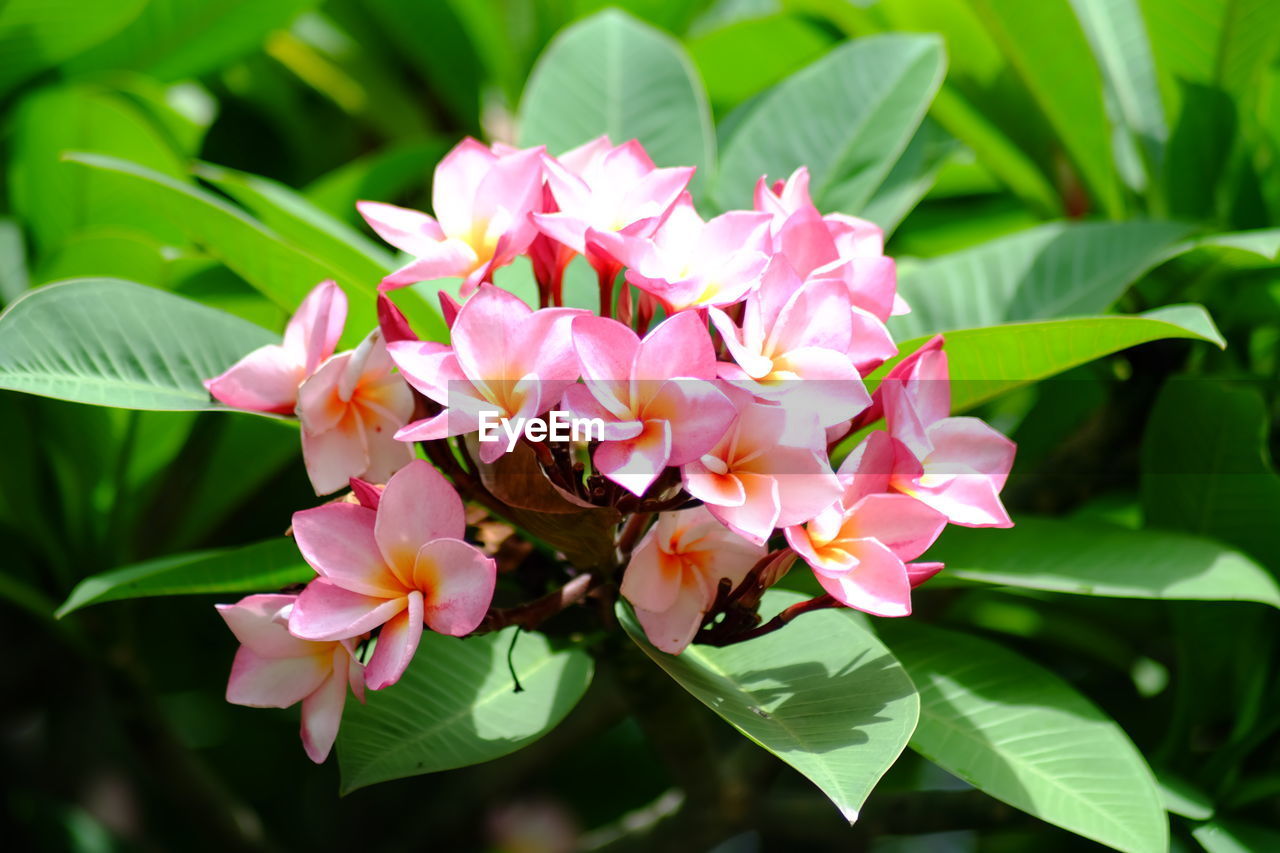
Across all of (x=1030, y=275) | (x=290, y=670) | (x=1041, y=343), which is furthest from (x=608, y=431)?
(x=1030, y=275)

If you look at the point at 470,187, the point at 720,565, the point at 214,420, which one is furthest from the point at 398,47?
the point at 720,565

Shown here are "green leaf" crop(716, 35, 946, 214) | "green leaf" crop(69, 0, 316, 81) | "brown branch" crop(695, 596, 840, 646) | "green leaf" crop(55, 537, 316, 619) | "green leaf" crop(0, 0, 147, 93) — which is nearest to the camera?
"brown branch" crop(695, 596, 840, 646)

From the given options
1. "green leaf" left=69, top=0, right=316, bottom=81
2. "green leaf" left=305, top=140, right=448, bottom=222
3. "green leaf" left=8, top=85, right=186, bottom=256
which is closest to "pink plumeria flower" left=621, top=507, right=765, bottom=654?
"green leaf" left=8, top=85, right=186, bottom=256

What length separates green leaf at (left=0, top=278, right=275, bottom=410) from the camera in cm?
66

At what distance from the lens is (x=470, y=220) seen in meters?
0.70

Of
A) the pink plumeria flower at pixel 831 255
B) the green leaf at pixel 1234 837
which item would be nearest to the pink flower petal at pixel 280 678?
the pink plumeria flower at pixel 831 255

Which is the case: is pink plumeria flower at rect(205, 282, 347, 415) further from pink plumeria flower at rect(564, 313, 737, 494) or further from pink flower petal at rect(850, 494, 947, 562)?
pink flower petal at rect(850, 494, 947, 562)

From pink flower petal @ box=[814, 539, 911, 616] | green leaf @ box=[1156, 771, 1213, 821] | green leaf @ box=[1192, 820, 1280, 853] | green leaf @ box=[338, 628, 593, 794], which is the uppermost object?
pink flower petal @ box=[814, 539, 911, 616]

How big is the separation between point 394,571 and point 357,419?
13 cm

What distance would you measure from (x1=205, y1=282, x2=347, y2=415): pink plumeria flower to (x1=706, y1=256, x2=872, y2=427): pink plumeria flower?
0.25 meters

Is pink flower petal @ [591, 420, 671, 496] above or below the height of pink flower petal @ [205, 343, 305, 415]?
above

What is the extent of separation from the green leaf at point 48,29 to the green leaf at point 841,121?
657 millimetres

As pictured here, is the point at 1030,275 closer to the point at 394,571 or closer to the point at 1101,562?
the point at 1101,562

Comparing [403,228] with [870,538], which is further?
[403,228]
